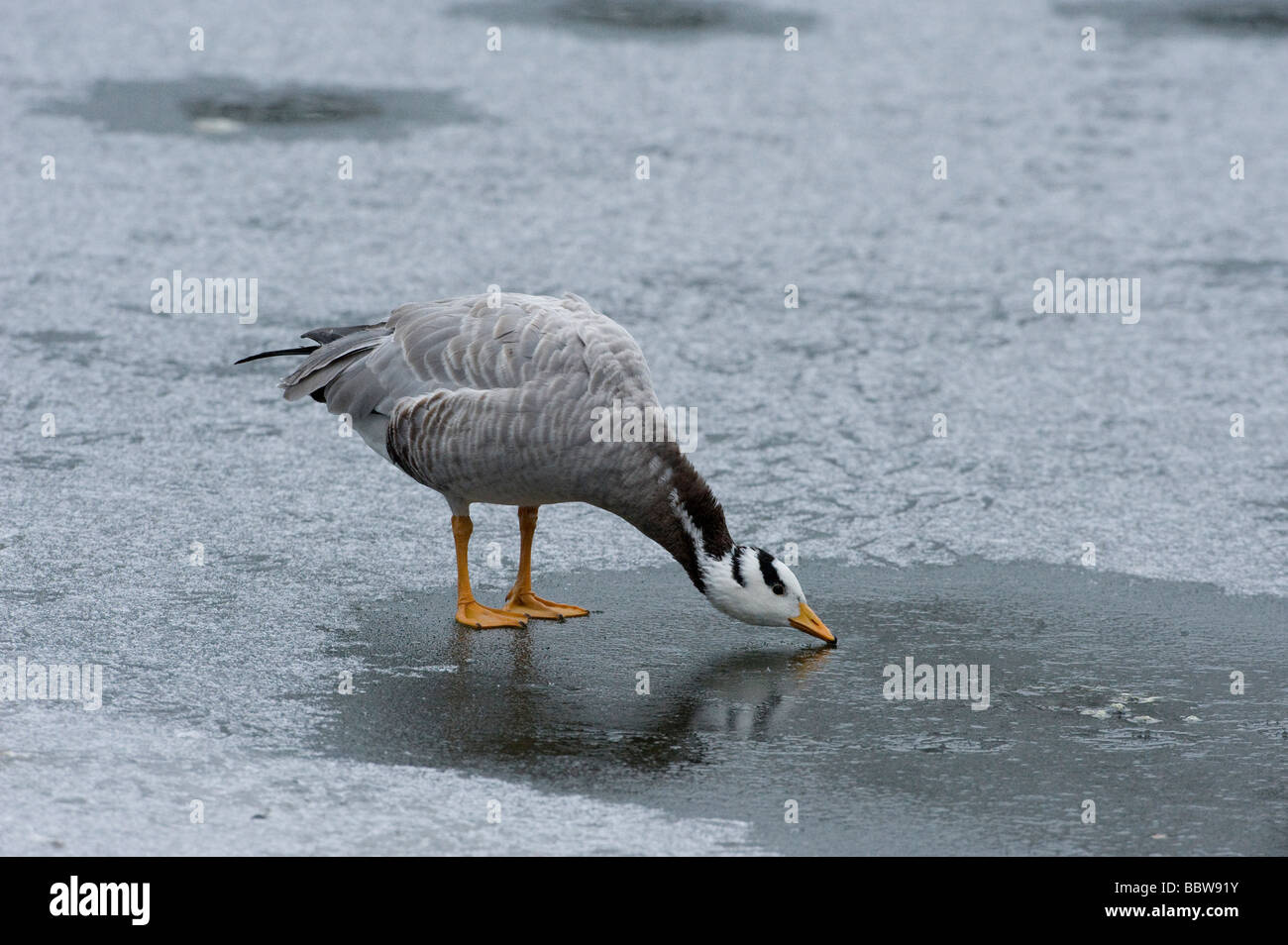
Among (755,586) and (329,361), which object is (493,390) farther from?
(755,586)

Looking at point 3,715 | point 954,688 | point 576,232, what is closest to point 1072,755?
point 954,688

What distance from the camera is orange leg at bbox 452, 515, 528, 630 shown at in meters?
5.86

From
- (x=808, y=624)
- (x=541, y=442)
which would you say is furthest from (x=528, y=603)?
(x=808, y=624)

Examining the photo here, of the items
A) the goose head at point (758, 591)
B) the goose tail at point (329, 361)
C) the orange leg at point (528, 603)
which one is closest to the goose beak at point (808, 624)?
the goose head at point (758, 591)

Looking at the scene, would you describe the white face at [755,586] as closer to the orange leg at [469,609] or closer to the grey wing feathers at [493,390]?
the grey wing feathers at [493,390]

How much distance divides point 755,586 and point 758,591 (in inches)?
0.9

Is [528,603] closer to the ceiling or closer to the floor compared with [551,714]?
closer to the ceiling

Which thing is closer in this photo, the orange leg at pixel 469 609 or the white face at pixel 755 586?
the white face at pixel 755 586

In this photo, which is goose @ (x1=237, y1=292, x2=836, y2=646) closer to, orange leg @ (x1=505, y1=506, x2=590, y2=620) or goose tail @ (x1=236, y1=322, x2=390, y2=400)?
orange leg @ (x1=505, y1=506, x2=590, y2=620)

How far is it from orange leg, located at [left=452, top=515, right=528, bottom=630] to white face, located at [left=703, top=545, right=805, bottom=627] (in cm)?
75

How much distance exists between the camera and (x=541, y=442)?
5598mm

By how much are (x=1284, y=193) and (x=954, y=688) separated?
267 inches

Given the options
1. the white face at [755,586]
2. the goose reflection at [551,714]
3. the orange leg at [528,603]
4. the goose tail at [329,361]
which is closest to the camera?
the goose reflection at [551,714]

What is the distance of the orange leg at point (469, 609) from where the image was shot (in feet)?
19.2
